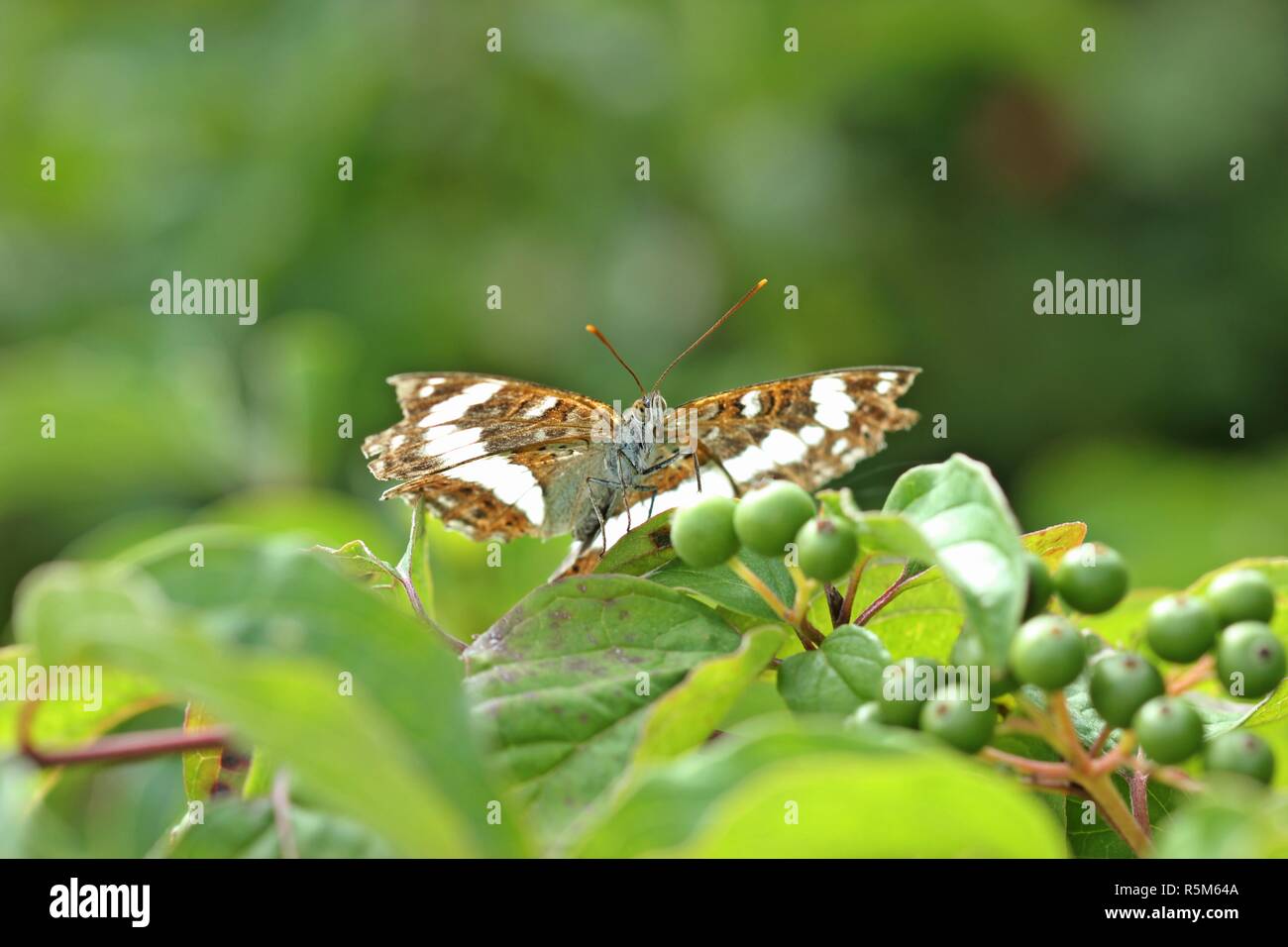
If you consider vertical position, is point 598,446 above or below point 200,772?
above

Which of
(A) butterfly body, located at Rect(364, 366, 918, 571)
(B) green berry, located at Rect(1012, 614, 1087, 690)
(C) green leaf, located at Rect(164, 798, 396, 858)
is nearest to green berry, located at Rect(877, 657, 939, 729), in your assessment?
(B) green berry, located at Rect(1012, 614, 1087, 690)

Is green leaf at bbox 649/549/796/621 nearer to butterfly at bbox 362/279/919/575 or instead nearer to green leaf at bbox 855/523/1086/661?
green leaf at bbox 855/523/1086/661

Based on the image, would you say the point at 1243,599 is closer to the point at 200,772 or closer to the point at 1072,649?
the point at 1072,649

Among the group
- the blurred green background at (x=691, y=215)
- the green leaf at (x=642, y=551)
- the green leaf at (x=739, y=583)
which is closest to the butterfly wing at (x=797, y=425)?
the green leaf at (x=642, y=551)

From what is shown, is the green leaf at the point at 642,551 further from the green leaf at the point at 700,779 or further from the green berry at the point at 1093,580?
the green leaf at the point at 700,779

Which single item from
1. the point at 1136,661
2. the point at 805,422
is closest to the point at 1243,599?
the point at 1136,661

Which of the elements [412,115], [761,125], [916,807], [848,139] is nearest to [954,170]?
[848,139]
